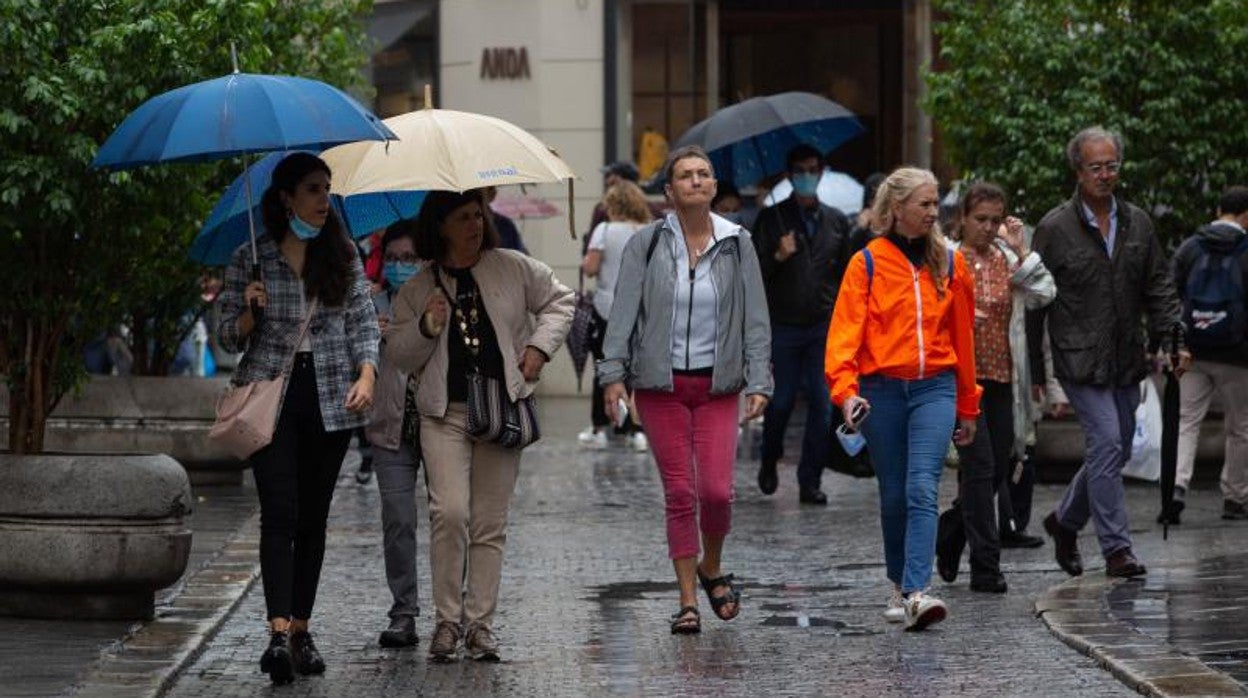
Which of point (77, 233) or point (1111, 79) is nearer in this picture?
point (77, 233)

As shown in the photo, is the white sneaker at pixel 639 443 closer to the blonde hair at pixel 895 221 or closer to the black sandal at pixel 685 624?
the blonde hair at pixel 895 221

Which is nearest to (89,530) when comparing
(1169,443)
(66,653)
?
(66,653)

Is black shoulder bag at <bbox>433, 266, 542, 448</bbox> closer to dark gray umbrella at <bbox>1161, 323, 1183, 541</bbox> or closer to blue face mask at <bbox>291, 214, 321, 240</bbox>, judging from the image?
blue face mask at <bbox>291, 214, 321, 240</bbox>

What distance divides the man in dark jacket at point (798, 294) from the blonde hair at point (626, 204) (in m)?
3.06

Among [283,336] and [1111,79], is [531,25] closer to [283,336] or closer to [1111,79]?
[1111,79]

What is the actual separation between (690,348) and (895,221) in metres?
0.97

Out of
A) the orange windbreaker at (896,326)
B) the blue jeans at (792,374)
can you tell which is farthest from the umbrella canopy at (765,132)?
the orange windbreaker at (896,326)

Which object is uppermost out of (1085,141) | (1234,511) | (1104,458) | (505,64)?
(505,64)

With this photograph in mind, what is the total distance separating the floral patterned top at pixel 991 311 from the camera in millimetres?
11867

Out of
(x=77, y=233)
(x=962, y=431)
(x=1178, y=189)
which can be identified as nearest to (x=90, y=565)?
(x=77, y=233)

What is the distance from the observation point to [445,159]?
31.3 feet

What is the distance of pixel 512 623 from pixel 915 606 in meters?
1.54

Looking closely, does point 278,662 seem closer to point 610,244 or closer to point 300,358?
point 300,358

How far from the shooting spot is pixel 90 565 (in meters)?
10.1
